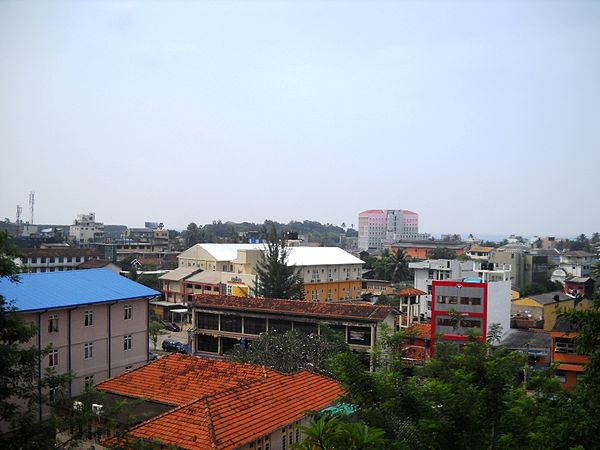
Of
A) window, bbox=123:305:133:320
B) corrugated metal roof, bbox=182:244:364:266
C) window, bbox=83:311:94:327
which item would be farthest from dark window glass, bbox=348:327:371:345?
corrugated metal roof, bbox=182:244:364:266

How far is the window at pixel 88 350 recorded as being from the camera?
18172 mm

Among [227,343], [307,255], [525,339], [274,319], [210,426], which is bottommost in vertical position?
[227,343]

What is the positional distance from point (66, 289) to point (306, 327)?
37.6 feet

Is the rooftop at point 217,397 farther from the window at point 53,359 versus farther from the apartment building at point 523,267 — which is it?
the apartment building at point 523,267

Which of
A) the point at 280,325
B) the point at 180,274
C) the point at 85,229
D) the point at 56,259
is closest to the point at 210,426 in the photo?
the point at 280,325

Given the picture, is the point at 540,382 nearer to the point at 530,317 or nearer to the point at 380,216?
the point at 530,317

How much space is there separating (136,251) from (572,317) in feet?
237

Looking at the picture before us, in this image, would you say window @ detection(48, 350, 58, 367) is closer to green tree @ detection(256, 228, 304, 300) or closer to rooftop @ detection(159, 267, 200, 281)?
green tree @ detection(256, 228, 304, 300)

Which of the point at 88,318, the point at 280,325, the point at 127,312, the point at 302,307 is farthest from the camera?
the point at 302,307

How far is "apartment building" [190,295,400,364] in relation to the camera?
2439 cm

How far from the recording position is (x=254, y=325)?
2722 cm

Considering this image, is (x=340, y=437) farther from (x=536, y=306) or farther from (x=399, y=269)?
(x=399, y=269)

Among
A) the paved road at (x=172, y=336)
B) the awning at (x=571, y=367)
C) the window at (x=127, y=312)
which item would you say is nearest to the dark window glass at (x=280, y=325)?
the window at (x=127, y=312)

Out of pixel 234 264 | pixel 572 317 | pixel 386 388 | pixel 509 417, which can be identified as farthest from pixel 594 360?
pixel 234 264
